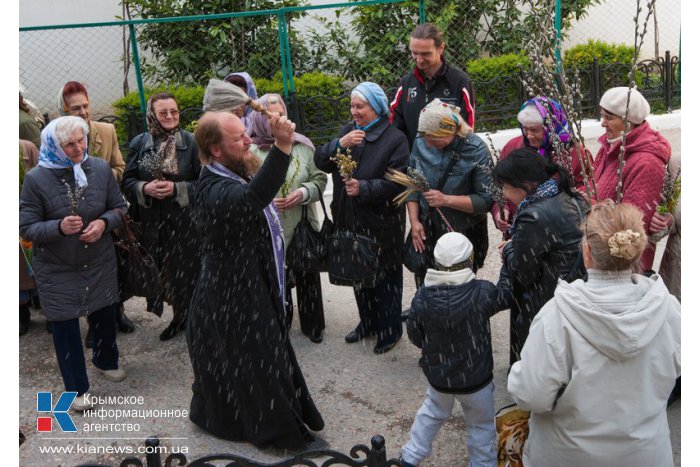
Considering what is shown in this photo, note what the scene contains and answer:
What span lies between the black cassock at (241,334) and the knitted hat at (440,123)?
4.54 ft

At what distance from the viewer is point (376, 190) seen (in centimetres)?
523

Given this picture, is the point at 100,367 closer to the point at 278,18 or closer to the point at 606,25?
the point at 278,18

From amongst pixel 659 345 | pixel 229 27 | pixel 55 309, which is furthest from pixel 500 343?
pixel 229 27

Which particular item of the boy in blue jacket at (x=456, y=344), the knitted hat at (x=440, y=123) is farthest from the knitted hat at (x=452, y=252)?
the knitted hat at (x=440, y=123)

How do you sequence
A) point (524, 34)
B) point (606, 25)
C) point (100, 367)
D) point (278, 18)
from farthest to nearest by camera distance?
point (606, 25) → point (524, 34) → point (278, 18) → point (100, 367)

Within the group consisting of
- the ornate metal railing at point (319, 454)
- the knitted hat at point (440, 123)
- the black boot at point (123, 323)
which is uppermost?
the knitted hat at point (440, 123)

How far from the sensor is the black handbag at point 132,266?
5.41 metres

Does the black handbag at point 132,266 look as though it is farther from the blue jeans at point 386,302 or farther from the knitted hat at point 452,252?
the knitted hat at point 452,252

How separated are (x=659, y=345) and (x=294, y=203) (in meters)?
3.10

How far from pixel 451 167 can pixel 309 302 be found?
5.34 feet

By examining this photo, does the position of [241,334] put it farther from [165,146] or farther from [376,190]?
[165,146]

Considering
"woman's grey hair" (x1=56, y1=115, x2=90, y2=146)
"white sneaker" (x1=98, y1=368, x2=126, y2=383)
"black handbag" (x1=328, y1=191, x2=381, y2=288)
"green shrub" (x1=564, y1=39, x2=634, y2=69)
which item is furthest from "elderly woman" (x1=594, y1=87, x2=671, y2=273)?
"green shrub" (x1=564, y1=39, x2=634, y2=69)

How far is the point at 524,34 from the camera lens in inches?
450

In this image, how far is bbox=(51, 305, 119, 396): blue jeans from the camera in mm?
4930
